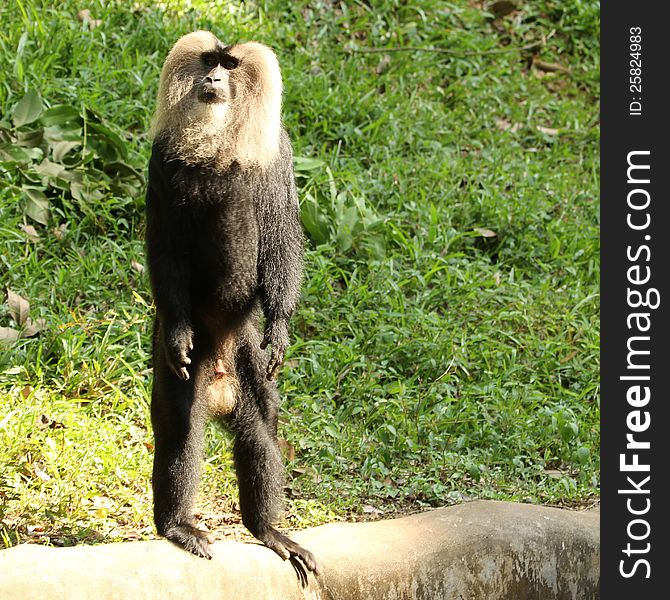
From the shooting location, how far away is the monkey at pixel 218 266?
11.8 ft

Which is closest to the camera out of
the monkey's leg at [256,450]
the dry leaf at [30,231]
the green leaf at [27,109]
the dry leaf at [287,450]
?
the monkey's leg at [256,450]

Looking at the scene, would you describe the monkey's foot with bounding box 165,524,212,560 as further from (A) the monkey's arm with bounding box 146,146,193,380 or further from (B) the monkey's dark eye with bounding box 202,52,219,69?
(B) the monkey's dark eye with bounding box 202,52,219,69

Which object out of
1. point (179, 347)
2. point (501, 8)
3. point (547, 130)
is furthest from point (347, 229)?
point (501, 8)

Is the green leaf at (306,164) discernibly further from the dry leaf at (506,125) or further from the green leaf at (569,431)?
the green leaf at (569,431)

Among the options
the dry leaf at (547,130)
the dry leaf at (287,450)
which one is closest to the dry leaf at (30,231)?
the dry leaf at (287,450)

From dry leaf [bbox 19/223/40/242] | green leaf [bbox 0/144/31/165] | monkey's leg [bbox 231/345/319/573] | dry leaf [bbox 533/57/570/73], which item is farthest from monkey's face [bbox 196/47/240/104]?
dry leaf [bbox 533/57/570/73]

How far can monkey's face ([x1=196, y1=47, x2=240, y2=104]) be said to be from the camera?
353cm

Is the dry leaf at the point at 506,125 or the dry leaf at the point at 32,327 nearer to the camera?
the dry leaf at the point at 32,327

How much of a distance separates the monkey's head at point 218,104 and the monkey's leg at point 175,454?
0.79m

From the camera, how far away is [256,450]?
3.84 meters

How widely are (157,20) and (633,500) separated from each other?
4690 millimetres

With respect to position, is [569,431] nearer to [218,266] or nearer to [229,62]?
[218,266]

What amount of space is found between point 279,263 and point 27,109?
111 inches

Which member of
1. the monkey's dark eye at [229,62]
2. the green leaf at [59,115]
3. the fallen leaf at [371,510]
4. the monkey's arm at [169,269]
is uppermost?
the green leaf at [59,115]
